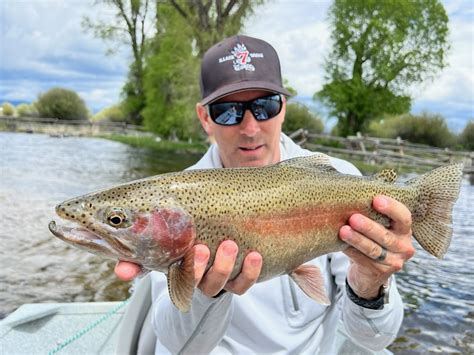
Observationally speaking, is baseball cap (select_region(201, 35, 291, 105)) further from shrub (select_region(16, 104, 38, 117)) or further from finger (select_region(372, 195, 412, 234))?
shrub (select_region(16, 104, 38, 117))

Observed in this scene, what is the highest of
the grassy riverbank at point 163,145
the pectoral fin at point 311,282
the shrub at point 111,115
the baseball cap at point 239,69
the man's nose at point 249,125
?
the baseball cap at point 239,69

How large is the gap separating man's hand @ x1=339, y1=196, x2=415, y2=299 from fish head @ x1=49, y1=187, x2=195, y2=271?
78 centimetres

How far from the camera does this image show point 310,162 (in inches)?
95.8

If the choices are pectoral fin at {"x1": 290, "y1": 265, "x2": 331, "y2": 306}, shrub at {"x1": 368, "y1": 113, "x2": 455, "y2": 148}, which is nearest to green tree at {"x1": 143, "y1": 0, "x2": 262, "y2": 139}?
shrub at {"x1": 368, "y1": 113, "x2": 455, "y2": 148}

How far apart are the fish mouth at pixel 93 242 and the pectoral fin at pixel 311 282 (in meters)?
0.85

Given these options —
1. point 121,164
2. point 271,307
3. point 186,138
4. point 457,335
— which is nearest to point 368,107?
point 186,138

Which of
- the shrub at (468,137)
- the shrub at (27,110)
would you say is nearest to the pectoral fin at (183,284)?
the shrub at (468,137)

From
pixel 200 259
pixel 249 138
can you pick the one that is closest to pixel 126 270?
pixel 200 259

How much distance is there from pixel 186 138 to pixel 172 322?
34.6m

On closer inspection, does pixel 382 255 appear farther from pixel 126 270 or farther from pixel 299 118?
pixel 299 118

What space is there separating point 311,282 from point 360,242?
334 millimetres

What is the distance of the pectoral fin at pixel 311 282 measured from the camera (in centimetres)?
234

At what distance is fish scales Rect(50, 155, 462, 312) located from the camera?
6.46 feet

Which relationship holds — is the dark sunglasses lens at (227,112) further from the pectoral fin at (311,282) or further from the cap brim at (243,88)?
the pectoral fin at (311,282)
